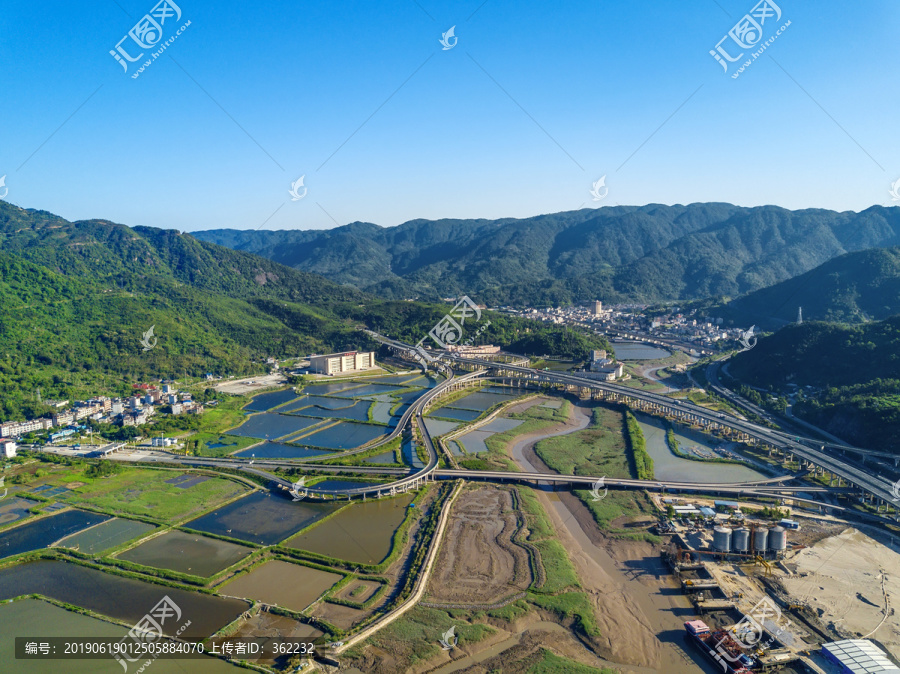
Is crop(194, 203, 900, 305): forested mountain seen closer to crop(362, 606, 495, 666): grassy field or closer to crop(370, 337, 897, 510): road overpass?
crop(370, 337, 897, 510): road overpass

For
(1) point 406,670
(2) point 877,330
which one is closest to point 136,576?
(1) point 406,670

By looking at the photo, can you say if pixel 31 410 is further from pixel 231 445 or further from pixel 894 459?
pixel 894 459

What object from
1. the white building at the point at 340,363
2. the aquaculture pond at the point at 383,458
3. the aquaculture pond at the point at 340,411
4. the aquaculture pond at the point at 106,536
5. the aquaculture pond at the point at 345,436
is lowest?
the aquaculture pond at the point at 106,536

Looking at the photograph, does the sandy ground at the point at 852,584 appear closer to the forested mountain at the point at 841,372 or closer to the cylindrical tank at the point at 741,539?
the cylindrical tank at the point at 741,539

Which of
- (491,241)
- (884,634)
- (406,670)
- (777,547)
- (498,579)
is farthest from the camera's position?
(491,241)

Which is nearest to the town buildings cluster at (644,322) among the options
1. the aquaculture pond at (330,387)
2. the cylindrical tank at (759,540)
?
the aquaculture pond at (330,387)

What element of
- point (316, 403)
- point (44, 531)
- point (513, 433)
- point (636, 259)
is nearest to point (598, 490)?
point (513, 433)

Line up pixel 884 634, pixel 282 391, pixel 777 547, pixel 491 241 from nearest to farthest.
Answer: pixel 884 634 < pixel 777 547 < pixel 282 391 < pixel 491 241
